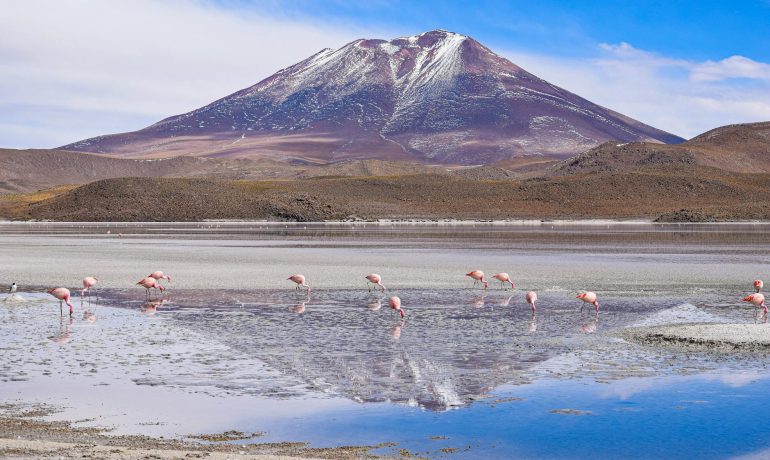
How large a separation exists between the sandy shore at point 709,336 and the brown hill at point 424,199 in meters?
83.3

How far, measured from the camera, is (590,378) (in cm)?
1277

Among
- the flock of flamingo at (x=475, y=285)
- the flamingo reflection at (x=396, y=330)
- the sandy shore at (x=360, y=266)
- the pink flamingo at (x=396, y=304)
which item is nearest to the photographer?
the flamingo reflection at (x=396, y=330)

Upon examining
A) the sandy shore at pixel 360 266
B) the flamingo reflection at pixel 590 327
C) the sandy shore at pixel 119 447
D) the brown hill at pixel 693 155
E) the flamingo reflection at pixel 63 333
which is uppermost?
the brown hill at pixel 693 155

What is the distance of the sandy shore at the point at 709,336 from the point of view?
15.2m

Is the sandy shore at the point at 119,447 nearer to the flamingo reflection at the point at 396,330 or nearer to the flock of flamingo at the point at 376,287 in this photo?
the flamingo reflection at the point at 396,330

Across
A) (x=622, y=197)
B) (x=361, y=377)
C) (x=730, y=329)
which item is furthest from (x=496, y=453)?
(x=622, y=197)

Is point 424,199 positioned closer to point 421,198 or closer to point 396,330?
point 421,198

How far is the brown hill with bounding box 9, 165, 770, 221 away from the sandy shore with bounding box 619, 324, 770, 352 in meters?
83.3

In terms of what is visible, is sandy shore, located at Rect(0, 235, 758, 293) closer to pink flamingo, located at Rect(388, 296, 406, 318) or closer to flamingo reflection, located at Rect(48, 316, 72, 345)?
pink flamingo, located at Rect(388, 296, 406, 318)

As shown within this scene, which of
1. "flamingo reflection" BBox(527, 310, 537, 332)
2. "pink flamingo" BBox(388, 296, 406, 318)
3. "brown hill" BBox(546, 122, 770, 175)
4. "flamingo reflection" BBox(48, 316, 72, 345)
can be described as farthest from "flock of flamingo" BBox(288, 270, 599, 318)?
"brown hill" BBox(546, 122, 770, 175)

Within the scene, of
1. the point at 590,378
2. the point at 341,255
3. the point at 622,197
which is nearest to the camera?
the point at 590,378

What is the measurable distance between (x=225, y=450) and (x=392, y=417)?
7.34 feet

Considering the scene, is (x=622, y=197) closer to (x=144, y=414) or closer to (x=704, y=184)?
(x=704, y=184)

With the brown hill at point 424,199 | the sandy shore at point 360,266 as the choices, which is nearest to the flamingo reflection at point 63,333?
the sandy shore at point 360,266
